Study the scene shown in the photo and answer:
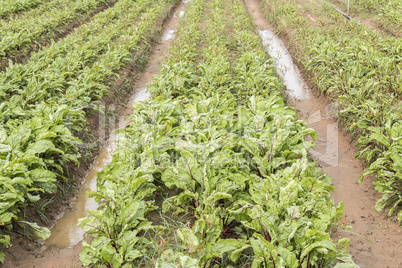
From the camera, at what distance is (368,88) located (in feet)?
21.5

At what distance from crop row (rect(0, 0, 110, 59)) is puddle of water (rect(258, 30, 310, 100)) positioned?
7.40 m

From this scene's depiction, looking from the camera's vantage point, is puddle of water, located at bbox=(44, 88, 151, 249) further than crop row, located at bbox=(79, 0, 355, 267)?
Yes

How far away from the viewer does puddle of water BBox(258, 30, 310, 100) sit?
28.4 feet

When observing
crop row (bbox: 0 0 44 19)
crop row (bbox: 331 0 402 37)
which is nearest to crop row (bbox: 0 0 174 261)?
crop row (bbox: 0 0 44 19)

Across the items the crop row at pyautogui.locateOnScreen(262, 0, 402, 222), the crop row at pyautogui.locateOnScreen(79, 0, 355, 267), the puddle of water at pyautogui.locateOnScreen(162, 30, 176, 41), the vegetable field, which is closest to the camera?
the crop row at pyautogui.locateOnScreen(79, 0, 355, 267)

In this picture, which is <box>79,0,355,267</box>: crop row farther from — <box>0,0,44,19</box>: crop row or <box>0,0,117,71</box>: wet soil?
<box>0,0,44,19</box>: crop row

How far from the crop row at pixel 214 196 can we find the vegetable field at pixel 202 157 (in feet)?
0.05

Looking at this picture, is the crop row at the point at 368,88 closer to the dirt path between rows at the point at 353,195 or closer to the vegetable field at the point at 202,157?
the vegetable field at the point at 202,157

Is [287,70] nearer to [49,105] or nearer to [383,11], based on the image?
[383,11]

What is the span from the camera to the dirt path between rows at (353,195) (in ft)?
13.6

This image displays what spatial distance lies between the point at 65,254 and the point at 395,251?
162 inches

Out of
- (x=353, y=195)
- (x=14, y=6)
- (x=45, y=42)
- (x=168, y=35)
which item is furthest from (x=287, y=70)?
(x=14, y=6)

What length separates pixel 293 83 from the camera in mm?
9109

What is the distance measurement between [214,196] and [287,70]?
279 inches
